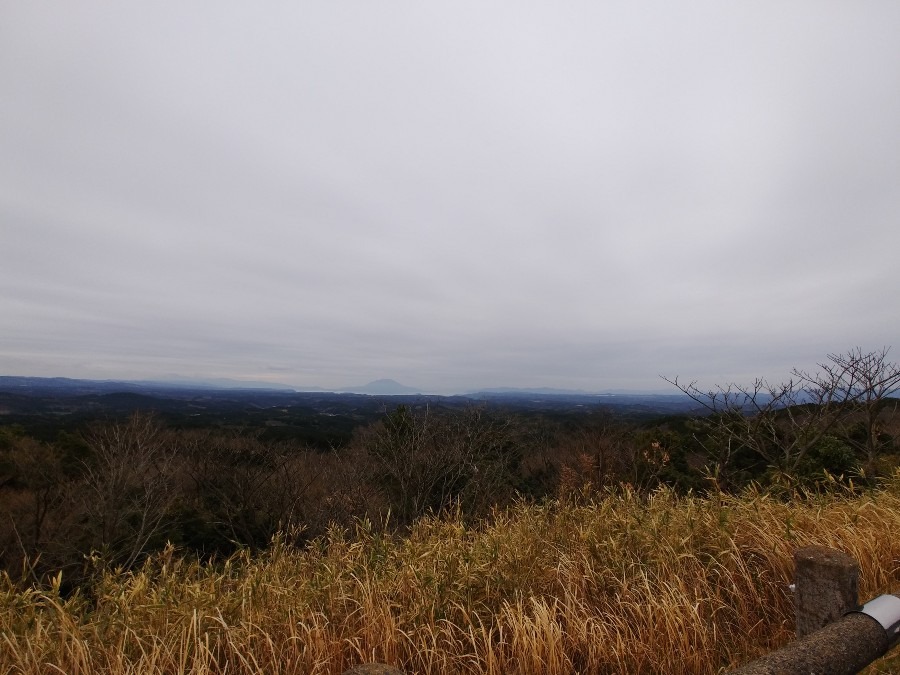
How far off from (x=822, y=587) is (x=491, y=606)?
2.13m

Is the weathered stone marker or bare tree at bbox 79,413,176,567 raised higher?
the weathered stone marker

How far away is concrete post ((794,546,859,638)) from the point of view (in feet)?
7.49

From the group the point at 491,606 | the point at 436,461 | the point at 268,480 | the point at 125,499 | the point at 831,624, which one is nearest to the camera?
the point at 831,624

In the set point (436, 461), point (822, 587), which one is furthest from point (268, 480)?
point (822, 587)

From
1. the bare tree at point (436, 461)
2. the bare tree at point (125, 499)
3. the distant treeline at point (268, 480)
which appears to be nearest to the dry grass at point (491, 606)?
the distant treeline at point (268, 480)

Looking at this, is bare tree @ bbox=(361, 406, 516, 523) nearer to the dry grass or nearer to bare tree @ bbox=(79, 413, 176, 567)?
A: bare tree @ bbox=(79, 413, 176, 567)

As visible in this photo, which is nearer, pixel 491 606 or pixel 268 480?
pixel 491 606

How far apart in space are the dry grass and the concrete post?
2.43ft

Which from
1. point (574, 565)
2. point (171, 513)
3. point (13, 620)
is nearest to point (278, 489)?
point (171, 513)

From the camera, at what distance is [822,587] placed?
2.34 metres

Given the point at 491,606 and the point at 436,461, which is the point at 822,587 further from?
the point at 436,461

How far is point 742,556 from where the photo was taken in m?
3.79

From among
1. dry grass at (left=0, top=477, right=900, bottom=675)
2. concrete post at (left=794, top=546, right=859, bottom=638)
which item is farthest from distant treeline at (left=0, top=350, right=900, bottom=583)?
concrete post at (left=794, top=546, right=859, bottom=638)

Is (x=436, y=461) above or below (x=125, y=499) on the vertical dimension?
above
